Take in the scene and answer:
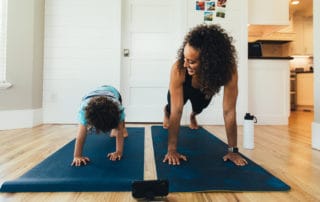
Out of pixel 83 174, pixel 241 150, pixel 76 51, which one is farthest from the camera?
pixel 76 51

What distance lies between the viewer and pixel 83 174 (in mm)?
1086

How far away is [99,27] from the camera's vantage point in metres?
3.06

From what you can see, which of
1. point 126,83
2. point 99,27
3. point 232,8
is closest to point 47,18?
point 99,27

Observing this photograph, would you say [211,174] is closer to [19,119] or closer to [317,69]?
[317,69]

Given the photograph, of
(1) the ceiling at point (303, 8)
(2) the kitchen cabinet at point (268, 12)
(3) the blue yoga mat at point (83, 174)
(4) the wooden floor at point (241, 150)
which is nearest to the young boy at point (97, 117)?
(3) the blue yoga mat at point (83, 174)

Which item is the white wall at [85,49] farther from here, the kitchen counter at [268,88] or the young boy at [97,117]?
the young boy at [97,117]

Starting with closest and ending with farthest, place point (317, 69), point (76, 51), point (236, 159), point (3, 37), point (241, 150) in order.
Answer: point (236, 159), point (241, 150), point (317, 69), point (3, 37), point (76, 51)

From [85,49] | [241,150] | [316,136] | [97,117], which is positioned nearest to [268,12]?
[316,136]

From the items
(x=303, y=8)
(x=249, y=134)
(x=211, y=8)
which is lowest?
(x=249, y=134)

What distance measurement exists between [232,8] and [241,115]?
1.39m

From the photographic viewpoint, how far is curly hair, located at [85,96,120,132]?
1.19 meters

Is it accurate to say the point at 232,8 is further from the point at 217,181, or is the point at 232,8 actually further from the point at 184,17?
the point at 217,181

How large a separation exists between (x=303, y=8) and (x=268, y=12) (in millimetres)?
3033

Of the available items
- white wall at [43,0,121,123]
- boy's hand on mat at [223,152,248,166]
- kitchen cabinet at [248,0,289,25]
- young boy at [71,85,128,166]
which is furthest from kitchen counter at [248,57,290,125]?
young boy at [71,85,128,166]
